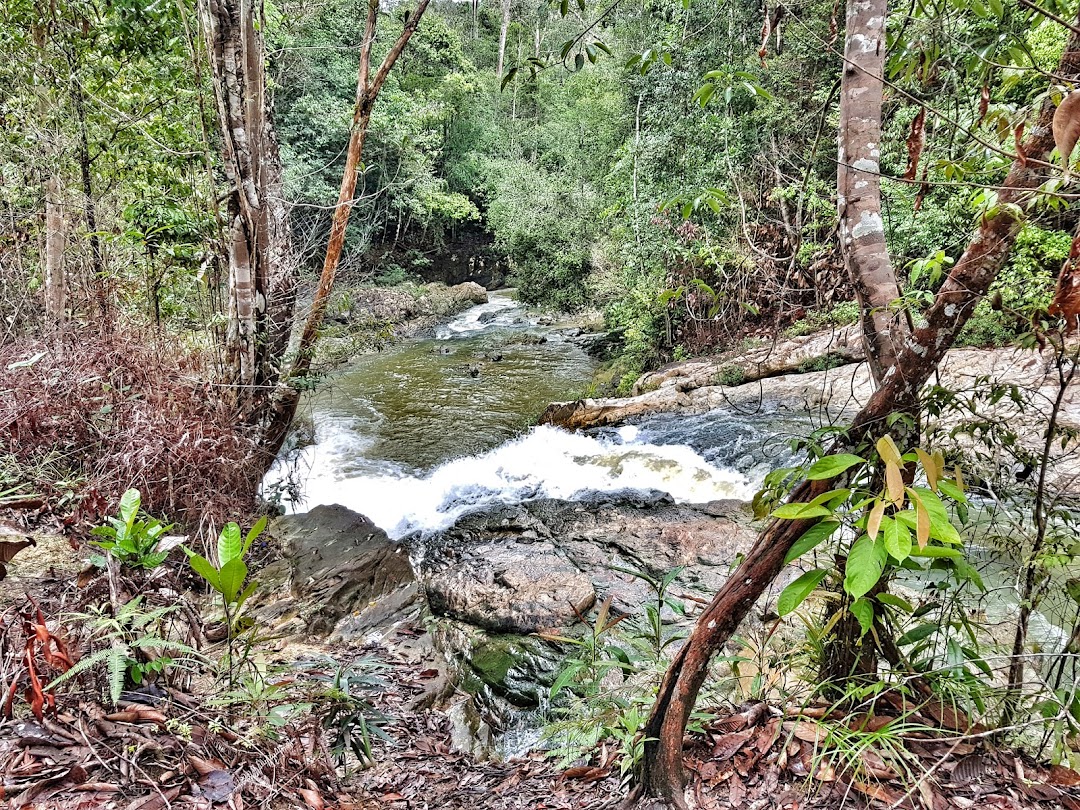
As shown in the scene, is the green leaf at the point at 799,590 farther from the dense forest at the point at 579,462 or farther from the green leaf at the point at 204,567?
the green leaf at the point at 204,567

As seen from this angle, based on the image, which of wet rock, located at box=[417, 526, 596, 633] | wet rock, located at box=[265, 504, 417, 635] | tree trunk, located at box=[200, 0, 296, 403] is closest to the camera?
tree trunk, located at box=[200, 0, 296, 403]

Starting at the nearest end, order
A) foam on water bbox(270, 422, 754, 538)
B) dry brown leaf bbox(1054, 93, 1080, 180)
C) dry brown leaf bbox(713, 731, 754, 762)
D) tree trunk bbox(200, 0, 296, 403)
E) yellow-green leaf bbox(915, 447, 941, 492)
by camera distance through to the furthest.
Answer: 1. dry brown leaf bbox(1054, 93, 1080, 180)
2. yellow-green leaf bbox(915, 447, 941, 492)
3. dry brown leaf bbox(713, 731, 754, 762)
4. tree trunk bbox(200, 0, 296, 403)
5. foam on water bbox(270, 422, 754, 538)

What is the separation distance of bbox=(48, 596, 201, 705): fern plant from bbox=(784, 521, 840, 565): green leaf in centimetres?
200

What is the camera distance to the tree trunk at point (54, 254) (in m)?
5.00

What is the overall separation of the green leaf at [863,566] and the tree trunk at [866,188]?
632mm

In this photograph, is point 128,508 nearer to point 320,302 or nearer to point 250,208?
point 250,208

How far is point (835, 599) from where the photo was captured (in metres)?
2.02

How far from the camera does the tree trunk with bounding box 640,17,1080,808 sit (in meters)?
1.49

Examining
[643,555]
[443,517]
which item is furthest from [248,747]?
[443,517]

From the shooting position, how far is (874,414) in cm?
172

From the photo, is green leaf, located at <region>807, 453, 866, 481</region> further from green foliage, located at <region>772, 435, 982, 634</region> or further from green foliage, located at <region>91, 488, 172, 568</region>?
green foliage, located at <region>91, 488, 172, 568</region>

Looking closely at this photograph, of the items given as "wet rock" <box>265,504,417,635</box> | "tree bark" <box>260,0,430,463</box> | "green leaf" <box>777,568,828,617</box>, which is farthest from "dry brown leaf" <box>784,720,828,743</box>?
"tree bark" <box>260,0,430,463</box>

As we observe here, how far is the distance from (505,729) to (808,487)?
2877 millimetres

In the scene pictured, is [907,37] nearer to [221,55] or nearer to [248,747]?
[248,747]
